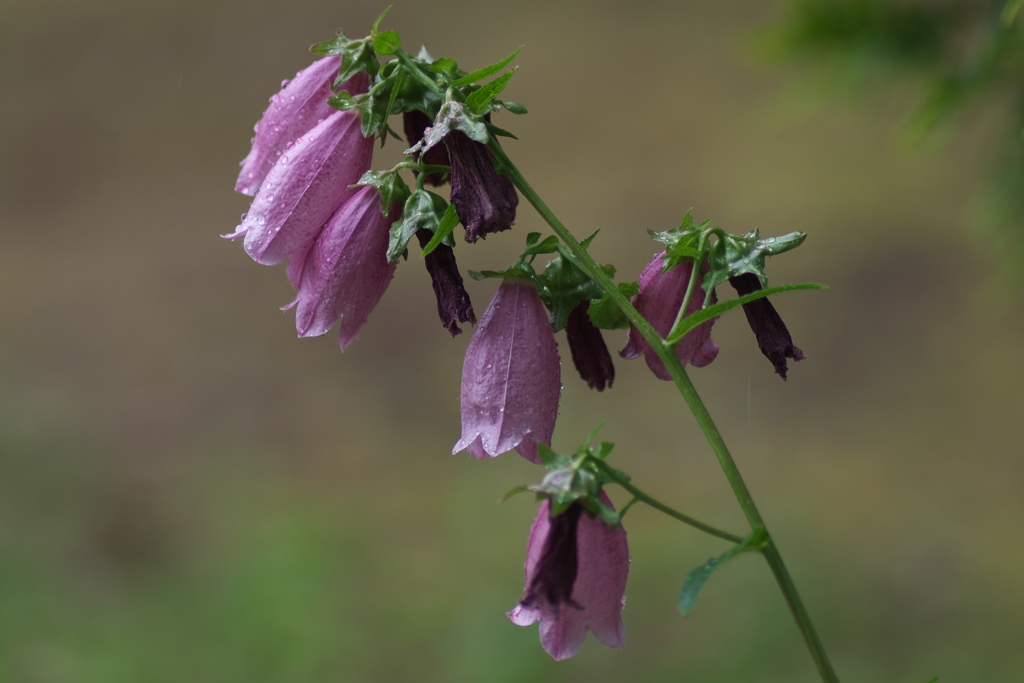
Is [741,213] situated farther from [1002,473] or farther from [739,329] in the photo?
[1002,473]

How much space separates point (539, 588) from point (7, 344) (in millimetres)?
7152

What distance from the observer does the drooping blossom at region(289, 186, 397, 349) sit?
1.29m

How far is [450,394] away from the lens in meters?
6.68

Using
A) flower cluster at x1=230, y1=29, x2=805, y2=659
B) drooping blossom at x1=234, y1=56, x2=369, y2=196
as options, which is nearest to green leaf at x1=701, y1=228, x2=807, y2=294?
flower cluster at x1=230, y1=29, x2=805, y2=659

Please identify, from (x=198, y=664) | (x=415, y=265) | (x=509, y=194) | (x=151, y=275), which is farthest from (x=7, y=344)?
(x=509, y=194)

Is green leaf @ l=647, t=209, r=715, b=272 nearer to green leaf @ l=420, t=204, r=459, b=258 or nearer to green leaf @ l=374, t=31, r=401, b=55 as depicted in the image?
green leaf @ l=420, t=204, r=459, b=258

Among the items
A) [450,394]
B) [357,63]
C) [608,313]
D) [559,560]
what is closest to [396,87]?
[357,63]

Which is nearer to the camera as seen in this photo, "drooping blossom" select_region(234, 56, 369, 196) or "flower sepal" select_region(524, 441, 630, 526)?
"flower sepal" select_region(524, 441, 630, 526)

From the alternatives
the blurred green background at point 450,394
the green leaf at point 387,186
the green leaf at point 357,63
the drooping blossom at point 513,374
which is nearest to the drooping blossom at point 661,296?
the drooping blossom at point 513,374

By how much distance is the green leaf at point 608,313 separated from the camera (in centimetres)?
121

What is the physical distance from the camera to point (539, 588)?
1.04 m

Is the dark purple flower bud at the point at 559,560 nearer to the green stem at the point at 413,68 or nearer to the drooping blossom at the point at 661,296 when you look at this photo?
the drooping blossom at the point at 661,296

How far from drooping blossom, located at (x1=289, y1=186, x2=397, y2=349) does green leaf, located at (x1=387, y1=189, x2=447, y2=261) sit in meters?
0.09

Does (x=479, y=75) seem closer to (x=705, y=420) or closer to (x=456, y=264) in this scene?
(x=456, y=264)
